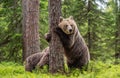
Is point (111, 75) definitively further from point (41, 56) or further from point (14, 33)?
point (14, 33)

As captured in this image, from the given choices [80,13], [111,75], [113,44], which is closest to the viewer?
[111,75]

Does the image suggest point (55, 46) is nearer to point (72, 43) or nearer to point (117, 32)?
point (72, 43)

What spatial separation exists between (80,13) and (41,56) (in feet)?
45.5

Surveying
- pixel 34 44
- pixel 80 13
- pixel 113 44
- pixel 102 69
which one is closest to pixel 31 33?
pixel 34 44

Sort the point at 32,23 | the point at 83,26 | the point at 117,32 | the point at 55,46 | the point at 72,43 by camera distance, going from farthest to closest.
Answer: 1. the point at 117,32
2. the point at 83,26
3. the point at 32,23
4. the point at 72,43
5. the point at 55,46

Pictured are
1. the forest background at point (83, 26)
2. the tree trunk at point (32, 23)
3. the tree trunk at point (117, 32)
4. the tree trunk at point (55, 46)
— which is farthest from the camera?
the tree trunk at point (117, 32)

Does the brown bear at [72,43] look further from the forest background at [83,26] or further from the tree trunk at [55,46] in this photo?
the forest background at [83,26]

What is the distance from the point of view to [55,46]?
9312 millimetres

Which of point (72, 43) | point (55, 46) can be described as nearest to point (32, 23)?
point (72, 43)

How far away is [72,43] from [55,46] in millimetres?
713

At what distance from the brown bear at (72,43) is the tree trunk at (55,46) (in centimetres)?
16

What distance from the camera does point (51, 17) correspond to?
928cm

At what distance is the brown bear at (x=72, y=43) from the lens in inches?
372

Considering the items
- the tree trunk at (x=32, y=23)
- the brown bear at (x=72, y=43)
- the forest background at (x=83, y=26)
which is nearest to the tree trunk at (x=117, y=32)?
the forest background at (x=83, y=26)
